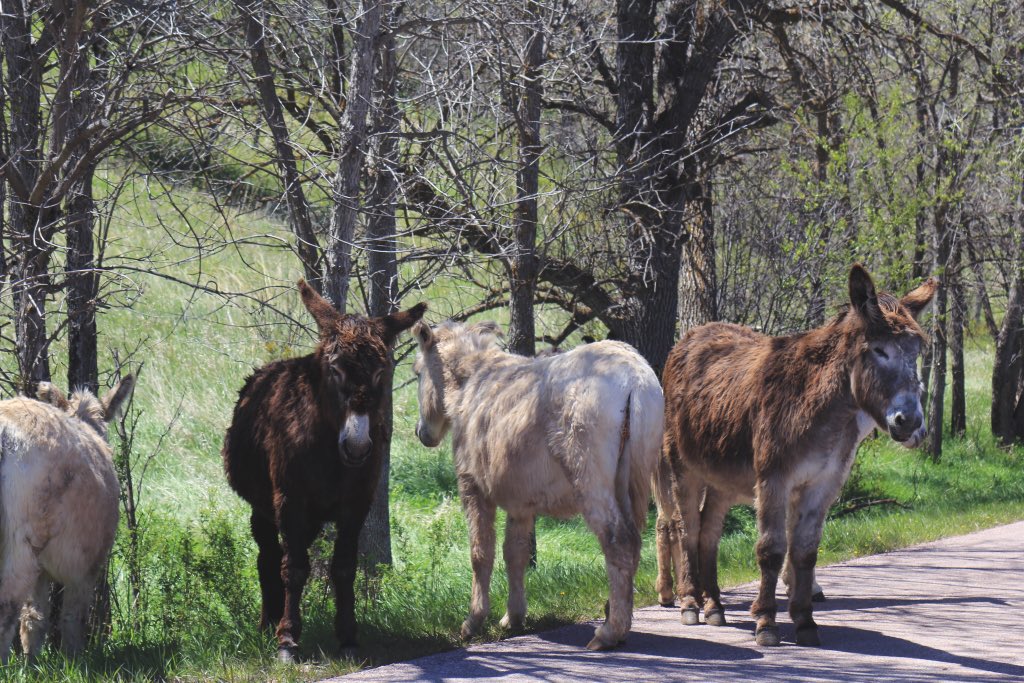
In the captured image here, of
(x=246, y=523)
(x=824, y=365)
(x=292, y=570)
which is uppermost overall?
(x=824, y=365)

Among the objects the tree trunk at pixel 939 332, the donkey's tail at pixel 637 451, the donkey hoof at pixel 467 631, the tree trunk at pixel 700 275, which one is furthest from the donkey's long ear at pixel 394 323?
the tree trunk at pixel 939 332

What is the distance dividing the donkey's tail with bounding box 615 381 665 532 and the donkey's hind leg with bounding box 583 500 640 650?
0.42 feet

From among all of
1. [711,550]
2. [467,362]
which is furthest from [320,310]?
[711,550]

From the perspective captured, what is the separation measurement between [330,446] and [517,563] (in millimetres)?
1555

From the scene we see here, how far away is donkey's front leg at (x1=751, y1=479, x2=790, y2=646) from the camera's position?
721 centimetres

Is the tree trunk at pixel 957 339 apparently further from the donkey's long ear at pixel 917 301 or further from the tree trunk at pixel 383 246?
the tree trunk at pixel 383 246

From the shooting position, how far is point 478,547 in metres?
7.45

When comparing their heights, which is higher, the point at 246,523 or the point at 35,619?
the point at 35,619

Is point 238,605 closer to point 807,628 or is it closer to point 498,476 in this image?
point 498,476

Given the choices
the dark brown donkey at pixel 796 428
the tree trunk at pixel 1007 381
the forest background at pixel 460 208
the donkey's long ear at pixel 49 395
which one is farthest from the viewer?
the tree trunk at pixel 1007 381

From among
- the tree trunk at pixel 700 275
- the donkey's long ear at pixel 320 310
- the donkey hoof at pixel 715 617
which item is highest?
the tree trunk at pixel 700 275

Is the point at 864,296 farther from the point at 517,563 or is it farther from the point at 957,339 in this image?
the point at 957,339

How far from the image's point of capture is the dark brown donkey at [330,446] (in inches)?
261

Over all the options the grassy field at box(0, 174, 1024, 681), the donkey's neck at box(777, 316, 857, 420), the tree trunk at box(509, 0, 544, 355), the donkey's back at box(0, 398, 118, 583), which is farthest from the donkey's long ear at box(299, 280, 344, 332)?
the donkey's neck at box(777, 316, 857, 420)
